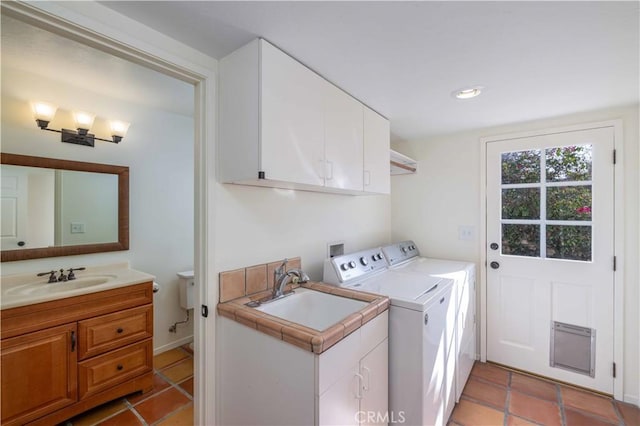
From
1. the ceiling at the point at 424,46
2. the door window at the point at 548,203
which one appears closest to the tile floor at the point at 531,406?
the door window at the point at 548,203

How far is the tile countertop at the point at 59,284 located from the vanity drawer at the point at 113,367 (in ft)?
1.50

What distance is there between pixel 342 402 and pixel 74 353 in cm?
170

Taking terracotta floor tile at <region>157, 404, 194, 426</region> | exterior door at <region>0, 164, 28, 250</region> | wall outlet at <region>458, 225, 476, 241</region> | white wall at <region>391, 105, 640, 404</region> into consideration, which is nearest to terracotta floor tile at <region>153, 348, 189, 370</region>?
terracotta floor tile at <region>157, 404, 194, 426</region>

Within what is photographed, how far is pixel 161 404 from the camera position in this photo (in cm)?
192

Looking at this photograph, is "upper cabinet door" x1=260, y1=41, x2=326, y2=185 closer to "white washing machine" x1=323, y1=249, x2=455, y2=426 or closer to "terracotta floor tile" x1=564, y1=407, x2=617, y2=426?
"white washing machine" x1=323, y1=249, x2=455, y2=426

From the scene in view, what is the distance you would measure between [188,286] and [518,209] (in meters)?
2.98

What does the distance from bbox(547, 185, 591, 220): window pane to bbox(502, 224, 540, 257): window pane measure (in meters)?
0.17

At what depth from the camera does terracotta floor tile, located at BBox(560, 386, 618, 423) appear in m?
1.84

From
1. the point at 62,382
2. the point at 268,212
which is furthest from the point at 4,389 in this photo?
the point at 268,212

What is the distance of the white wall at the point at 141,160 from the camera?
182 cm

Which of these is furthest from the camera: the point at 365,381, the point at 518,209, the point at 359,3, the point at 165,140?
the point at 165,140

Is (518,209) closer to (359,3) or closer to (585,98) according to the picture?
(585,98)

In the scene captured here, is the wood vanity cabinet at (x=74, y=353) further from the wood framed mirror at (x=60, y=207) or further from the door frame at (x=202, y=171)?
the door frame at (x=202, y=171)

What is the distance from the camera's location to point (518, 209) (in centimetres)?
233
